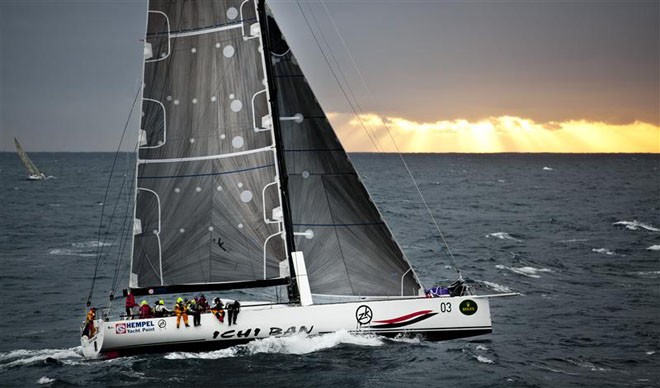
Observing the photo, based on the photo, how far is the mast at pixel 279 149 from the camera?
27688mm

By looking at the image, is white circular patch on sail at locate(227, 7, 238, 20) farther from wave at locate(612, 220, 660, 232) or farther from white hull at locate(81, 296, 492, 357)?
wave at locate(612, 220, 660, 232)

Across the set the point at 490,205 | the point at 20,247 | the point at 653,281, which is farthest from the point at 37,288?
the point at 490,205

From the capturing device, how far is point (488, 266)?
50000mm

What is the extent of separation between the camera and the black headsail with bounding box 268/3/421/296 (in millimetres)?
28562

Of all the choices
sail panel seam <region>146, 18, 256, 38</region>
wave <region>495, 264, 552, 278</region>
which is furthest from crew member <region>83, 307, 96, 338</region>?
wave <region>495, 264, 552, 278</region>

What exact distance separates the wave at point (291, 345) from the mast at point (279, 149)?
5.47 ft

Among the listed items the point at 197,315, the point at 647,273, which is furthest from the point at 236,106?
the point at 647,273

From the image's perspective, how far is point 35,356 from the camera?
29.6 m

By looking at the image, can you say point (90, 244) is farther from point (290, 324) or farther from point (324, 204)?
point (290, 324)

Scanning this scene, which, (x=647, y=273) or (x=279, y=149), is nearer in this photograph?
(x=279, y=149)

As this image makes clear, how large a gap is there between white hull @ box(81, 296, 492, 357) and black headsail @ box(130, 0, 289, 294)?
61.3 inches

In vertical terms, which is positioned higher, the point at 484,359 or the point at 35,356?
the point at 35,356

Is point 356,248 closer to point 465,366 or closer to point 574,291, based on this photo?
point 465,366

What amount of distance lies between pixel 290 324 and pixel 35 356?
396 inches
